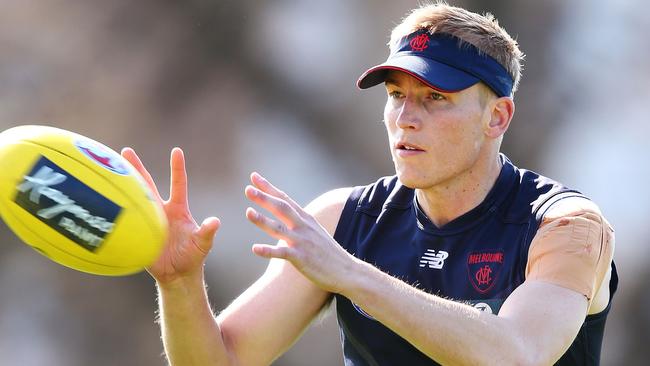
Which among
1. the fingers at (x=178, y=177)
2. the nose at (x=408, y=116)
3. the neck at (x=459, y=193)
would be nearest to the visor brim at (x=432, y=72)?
the nose at (x=408, y=116)

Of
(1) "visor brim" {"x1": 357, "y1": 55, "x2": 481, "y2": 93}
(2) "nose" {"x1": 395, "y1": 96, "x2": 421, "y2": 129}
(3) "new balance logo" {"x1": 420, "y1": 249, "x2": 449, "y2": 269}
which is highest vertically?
(1) "visor brim" {"x1": 357, "y1": 55, "x2": 481, "y2": 93}

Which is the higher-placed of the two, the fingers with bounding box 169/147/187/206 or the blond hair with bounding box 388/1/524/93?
the blond hair with bounding box 388/1/524/93

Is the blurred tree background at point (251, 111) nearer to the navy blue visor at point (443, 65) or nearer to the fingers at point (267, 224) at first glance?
the navy blue visor at point (443, 65)

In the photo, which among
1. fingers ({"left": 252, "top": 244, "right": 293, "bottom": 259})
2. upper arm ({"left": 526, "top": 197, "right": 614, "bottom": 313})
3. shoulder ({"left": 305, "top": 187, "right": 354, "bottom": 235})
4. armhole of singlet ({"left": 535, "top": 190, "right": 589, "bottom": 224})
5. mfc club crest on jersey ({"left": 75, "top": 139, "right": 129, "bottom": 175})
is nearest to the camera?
fingers ({"left": 252, "top": 244, "right": 293, "bottom": 259})

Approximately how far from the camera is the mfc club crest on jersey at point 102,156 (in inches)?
135

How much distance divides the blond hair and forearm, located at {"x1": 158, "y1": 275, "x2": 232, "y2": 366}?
1206 millimetres

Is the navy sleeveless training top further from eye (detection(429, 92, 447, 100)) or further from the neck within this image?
eye (detection(429, 92, 447, 100))

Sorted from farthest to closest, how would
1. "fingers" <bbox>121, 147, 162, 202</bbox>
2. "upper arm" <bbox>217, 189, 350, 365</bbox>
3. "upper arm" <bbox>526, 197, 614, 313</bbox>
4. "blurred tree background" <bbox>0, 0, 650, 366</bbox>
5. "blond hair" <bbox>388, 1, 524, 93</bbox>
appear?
Result: "blurred tree background" <bbox>0, 0, 650, 366</bbox>
"blond hair" <bbox>388, 1, 524, 93</bbox>
"upper arm" <bbox>217, 189, 350, 365</bbox>
"fingers" <bbox>121, 147, 162, 202</bbox>
"upper arm" <bbox>526, 197, 614, 313</bbox>

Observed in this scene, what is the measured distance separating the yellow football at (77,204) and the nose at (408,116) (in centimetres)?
90

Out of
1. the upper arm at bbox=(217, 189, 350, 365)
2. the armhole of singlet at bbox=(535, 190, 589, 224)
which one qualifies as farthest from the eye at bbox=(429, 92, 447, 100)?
the upper arm at bbox=(217, 189, 350, 365)

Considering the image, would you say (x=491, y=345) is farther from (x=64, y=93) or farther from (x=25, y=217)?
(x=64, y=93)

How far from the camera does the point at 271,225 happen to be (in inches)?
121

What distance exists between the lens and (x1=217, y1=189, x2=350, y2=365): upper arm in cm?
391

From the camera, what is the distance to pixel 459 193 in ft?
13.1
